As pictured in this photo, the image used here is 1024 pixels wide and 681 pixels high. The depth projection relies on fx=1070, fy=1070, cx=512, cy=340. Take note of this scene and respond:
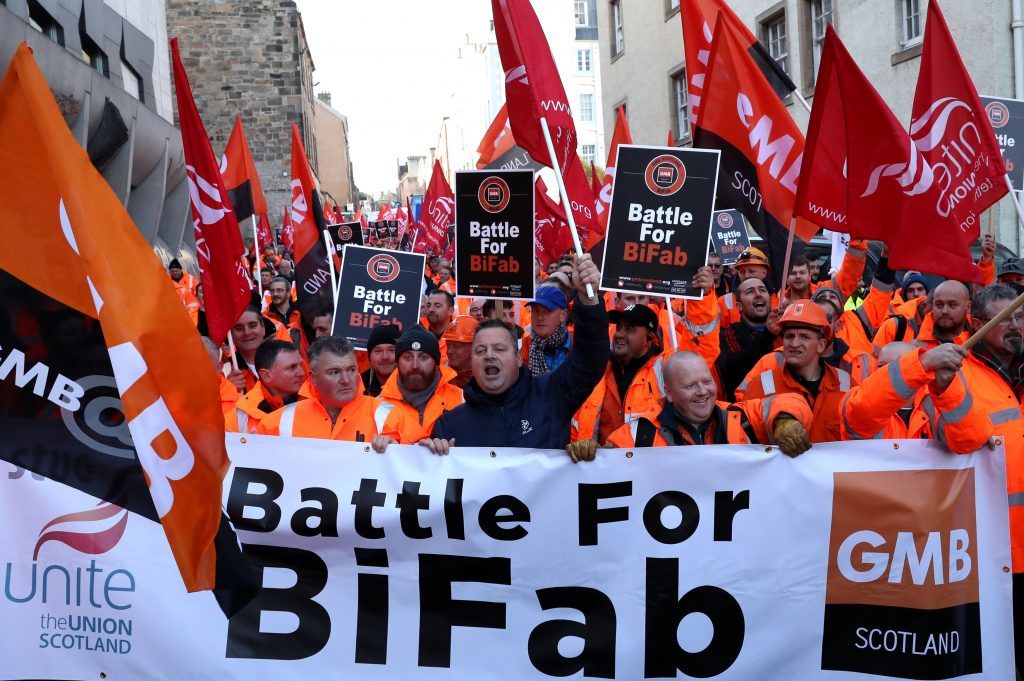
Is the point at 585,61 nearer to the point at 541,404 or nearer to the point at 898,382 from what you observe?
the point at 541,404

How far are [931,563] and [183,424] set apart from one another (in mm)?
2674

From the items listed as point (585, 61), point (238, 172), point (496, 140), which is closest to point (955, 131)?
point (496, 140)

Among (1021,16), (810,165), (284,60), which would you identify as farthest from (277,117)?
(810,165)

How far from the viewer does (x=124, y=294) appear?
9.68ft

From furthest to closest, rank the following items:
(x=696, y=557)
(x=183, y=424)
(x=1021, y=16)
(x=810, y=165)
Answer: (x=1021, y=16) < (x=810, y=165) < (x=696, y=557) < (x=183, y=424)

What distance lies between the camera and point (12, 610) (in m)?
3.72

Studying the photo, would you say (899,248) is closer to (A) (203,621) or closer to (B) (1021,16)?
(A) (203,621)

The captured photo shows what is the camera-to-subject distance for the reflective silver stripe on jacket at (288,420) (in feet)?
16.3

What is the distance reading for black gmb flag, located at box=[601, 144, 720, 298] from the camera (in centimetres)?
539

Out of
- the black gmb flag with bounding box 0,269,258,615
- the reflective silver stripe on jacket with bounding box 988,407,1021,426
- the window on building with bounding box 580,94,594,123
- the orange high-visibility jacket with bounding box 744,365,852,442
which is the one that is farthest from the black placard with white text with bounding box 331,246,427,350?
the window on building with bounding box 580,94,594,123

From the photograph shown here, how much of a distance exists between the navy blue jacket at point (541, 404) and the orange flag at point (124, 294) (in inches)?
60.1

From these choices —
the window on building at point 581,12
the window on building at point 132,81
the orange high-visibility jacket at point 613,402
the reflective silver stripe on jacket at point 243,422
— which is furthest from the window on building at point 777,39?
the window on building at point 581,12

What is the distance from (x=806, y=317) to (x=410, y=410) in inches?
79.1

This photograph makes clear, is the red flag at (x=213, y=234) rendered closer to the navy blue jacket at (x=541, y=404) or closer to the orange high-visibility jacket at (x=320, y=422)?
the orange high-visibility jacket at (x=320, y=422)
